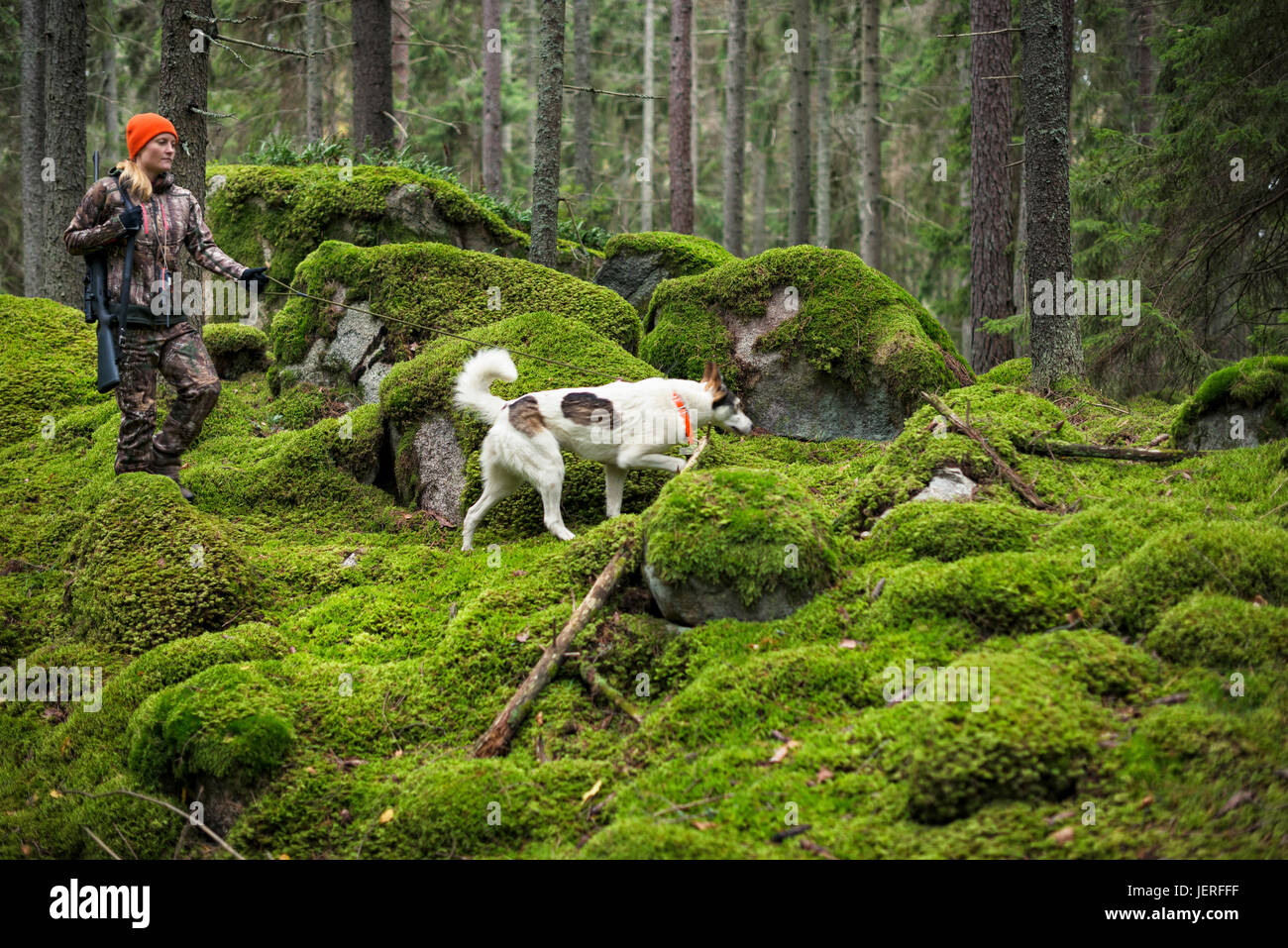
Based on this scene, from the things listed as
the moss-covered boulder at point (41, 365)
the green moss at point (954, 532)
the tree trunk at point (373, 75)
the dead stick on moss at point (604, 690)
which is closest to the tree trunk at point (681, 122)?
the tree trunk at point (373, 75)

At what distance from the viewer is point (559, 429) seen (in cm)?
701

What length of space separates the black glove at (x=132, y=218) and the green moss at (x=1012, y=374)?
7.69 m

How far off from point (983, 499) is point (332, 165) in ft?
35.5

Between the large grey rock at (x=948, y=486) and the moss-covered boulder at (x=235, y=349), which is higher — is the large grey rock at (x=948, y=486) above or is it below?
below

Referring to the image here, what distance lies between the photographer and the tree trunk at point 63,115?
12.2 m

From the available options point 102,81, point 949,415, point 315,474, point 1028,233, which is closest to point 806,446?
point 949,415

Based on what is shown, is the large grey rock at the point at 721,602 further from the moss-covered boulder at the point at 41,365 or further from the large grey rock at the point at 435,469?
the moss-covered boulder at the point at 41,365

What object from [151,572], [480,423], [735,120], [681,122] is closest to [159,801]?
[151,572]

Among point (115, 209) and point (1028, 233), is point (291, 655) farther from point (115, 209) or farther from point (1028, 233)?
point (1028, 233)

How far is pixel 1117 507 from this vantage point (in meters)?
5.80

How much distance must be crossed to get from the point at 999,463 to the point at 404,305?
20.5ft

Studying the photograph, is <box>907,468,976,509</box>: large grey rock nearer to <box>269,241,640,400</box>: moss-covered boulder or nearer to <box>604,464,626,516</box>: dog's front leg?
<box>604,464,626,516</box>: dog's front leg

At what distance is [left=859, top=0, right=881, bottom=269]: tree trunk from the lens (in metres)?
19.7

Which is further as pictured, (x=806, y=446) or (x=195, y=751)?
(x=806, y=446)
